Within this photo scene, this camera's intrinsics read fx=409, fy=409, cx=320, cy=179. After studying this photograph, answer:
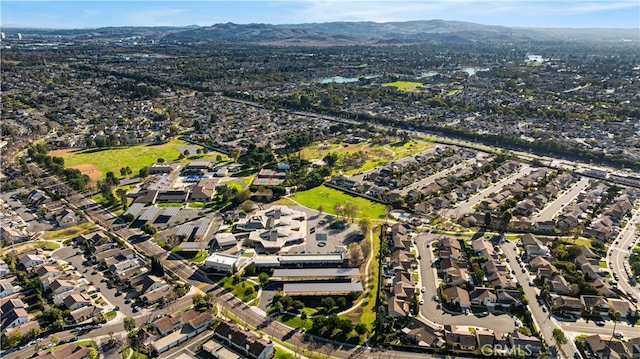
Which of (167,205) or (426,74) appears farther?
(426,74)

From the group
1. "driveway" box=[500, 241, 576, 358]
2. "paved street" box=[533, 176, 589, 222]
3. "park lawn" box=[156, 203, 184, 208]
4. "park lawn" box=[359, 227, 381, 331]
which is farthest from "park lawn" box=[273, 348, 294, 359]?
"paved street" box=[533, 176, 589, 222]

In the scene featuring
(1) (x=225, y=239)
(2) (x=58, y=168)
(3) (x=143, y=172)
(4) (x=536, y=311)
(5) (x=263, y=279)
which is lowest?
(4) (x=536, y=311)

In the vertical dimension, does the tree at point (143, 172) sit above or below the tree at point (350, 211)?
above

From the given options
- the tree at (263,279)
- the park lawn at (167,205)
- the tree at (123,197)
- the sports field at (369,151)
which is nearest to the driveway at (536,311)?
the tree at (263,279)

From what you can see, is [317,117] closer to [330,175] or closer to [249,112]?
[249,112]

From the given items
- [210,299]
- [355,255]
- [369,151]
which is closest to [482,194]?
[369,151]

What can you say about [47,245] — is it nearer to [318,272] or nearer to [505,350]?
[318,272]

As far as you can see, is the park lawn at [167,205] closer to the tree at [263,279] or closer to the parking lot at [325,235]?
the parking lot at [325,235]

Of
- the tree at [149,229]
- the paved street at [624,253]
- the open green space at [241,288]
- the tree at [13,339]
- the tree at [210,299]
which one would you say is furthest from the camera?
the tree at [149,229]
